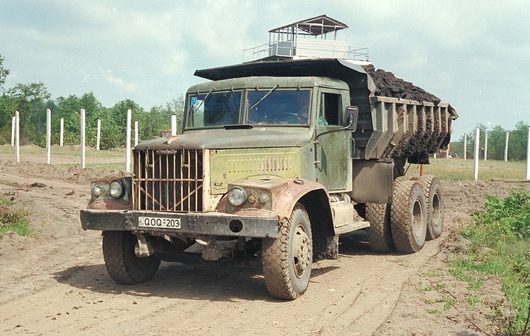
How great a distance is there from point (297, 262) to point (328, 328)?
1.14 metres

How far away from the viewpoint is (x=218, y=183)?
Answer: 6.64 metres

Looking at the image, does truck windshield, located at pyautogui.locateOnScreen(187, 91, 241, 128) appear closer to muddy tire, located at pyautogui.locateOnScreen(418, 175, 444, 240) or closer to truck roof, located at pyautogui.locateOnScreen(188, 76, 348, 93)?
truck roof, located at pyautogui.locateOnScreen(188, 76, 348, 93)

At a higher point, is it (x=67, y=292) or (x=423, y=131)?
(x=423, y=131)

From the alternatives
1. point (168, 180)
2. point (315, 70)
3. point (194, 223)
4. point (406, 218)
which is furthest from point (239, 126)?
point (406, 218)

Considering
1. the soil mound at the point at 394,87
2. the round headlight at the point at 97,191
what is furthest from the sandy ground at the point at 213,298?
the soil mound at the point at 394,87

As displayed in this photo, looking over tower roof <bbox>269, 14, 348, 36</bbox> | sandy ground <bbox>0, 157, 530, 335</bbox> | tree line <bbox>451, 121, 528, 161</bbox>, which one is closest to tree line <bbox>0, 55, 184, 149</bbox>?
tower roof <bbox>269, 14, 348, 36</bbox>

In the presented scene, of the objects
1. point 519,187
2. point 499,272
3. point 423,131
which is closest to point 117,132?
point 519,187

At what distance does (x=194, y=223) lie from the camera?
636 cm

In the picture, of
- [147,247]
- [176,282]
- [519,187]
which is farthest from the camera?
[519,187]

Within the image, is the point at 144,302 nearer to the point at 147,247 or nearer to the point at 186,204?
the point at 147,247

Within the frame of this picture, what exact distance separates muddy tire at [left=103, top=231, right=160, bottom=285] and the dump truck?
12mm

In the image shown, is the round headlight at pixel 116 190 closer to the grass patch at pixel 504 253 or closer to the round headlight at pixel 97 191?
the round headlight at pixel 97 191

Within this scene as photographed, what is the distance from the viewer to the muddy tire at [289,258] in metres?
6.39

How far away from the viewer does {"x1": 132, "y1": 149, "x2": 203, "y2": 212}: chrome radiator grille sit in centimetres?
656
